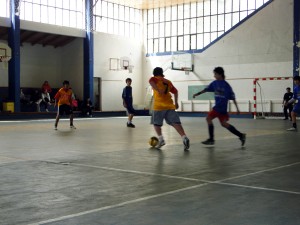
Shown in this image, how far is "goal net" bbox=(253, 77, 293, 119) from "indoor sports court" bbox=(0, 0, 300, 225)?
79 mm

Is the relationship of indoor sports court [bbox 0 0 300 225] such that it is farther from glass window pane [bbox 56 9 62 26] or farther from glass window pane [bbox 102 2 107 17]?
glass window pane [bbox 102 2 107 17]

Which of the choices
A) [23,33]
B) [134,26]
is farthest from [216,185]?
[134,26]

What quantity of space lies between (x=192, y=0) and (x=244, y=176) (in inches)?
1253

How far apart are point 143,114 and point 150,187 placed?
107 feet

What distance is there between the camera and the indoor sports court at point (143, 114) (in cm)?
444

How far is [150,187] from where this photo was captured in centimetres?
527

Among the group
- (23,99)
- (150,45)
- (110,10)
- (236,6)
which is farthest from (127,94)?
(150,45)

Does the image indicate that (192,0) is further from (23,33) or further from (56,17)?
(23,33)

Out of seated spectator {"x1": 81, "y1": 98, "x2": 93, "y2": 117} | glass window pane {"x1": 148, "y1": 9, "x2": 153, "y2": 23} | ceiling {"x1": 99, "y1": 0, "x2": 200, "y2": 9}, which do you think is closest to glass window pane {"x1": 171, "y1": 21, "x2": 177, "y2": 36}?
ceiling {"x1": 99, "y1": 0, "x2": 200, "y2": 9}

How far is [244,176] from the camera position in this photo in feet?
19.9

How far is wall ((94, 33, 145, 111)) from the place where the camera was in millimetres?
36031

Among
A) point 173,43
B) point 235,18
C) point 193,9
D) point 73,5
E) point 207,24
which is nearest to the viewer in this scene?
point 235,18

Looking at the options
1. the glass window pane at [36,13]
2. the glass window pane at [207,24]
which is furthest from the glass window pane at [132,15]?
the glass window pane at [36,13]

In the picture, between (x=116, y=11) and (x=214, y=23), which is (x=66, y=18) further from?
(x=214, y=23)
